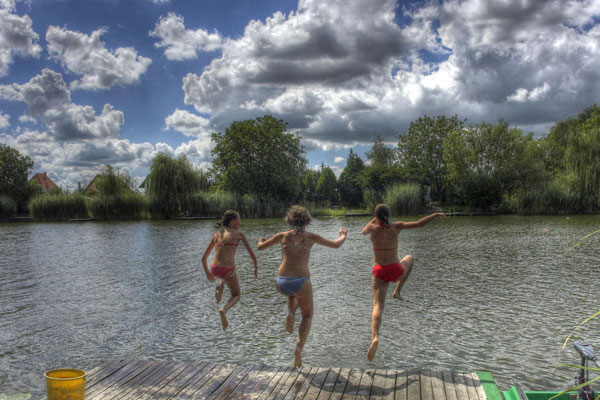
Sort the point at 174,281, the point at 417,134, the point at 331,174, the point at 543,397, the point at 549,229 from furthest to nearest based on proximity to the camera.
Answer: the point at 331,174 < the point at 417,134 < the point at 549,229 < the point at 174,281 < the point at 543,397

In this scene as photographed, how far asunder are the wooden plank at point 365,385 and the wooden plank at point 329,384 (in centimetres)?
30

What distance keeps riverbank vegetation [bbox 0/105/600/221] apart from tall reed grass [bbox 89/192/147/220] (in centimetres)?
10

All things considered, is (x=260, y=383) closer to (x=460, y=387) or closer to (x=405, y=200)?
(x=460, y=387)

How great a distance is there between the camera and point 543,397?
15.7ft

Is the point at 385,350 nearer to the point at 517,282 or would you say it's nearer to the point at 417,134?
the point at 517,282

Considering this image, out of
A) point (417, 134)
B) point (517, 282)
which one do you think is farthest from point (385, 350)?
point (417, 134)

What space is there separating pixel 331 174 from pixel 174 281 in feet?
187

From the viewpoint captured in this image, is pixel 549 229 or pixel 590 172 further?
pixel 590 172

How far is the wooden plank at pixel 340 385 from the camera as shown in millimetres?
5067

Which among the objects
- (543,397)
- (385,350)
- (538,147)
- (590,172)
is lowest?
(385,350)

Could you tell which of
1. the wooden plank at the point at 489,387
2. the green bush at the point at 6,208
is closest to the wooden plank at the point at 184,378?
the wooden plank at the point at 489,387

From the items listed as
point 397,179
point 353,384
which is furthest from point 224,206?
point 353,384

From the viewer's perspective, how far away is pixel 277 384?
5.45 metres

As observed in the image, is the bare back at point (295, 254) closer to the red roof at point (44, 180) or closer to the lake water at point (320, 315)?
the lake water at point (320, 315)
